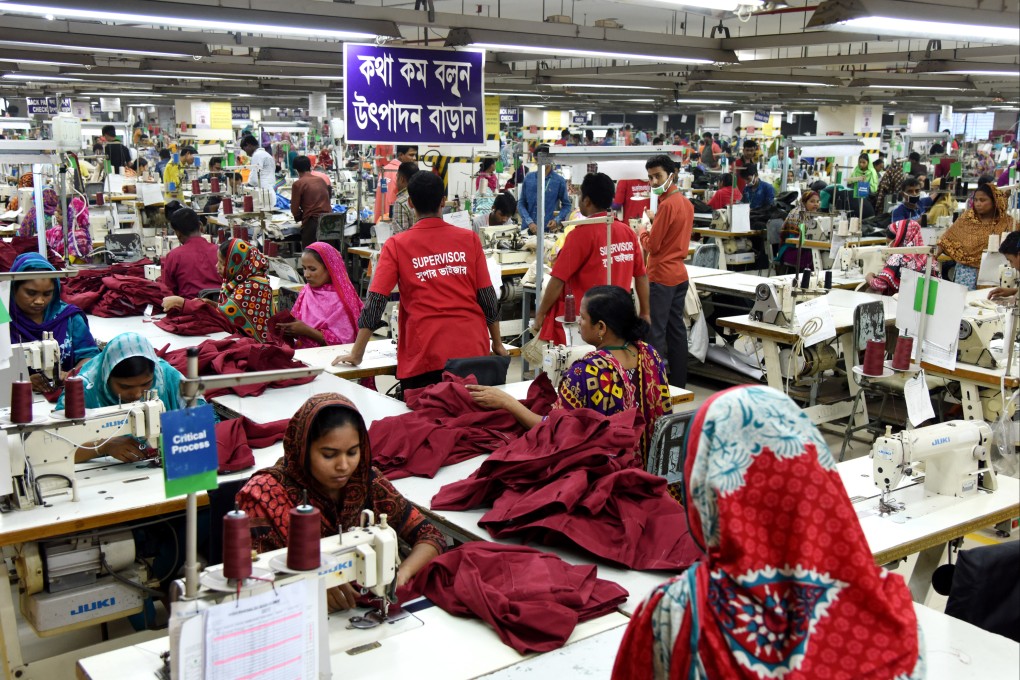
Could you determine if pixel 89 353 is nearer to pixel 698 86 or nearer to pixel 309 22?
pixel 309 22

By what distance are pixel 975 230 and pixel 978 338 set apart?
231 cm

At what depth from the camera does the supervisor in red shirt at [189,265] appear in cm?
609

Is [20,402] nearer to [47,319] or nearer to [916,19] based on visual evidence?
[47,319]

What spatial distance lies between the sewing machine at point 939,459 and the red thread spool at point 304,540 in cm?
181

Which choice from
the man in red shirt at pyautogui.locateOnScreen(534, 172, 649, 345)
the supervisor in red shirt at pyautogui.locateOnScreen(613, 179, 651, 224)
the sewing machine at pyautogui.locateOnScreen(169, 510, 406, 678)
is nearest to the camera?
the sewing machine at pyautogui.locateOnScreen(169, 510, 406, 678)

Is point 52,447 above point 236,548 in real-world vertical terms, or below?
below

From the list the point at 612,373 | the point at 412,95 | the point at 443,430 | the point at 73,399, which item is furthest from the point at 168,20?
the point at 612,373

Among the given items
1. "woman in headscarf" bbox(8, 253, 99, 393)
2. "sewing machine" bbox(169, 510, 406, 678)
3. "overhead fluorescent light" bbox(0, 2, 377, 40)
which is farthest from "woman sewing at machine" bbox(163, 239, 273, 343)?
"sewing machine" bbox(169, 510, 406, 678)

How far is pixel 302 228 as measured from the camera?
9.68 meters

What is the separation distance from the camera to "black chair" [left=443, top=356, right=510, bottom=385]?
4.04 m

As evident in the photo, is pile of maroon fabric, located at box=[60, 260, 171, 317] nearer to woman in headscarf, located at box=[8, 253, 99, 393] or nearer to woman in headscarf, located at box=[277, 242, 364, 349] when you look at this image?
woman in headscarf, located at box=[277, 242, 364, 349]

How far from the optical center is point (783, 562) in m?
1.46

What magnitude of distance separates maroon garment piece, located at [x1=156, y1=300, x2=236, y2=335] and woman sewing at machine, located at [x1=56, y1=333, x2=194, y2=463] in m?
1.98

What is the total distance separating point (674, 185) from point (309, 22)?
265 cm
